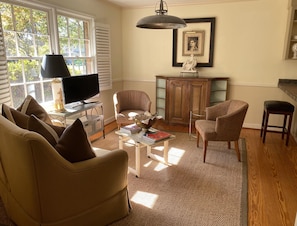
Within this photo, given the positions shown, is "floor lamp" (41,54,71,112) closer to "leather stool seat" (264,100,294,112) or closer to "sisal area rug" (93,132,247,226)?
"sisal area rug" (93,132,247,226)

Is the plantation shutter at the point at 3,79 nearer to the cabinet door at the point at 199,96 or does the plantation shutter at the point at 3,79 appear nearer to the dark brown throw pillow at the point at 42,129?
the dark brown throw pillow at the point at 42,129

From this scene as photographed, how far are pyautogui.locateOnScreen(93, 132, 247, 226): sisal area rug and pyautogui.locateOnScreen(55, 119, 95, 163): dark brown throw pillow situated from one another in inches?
29.7

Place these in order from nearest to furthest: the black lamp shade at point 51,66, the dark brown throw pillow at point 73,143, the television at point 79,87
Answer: the dark brown throw pillow at point 73,143 → the black lamp shade at point 51,66 → the television at point 79,87

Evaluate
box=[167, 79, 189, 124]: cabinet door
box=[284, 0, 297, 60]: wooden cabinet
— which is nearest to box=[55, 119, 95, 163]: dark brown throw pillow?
box=[167, 79, 189, 124]: cabinet door

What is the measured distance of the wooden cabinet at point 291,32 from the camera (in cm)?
374

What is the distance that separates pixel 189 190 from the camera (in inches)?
97.8

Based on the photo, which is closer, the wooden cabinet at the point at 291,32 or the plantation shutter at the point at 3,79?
the plantation shutter at the point at 3,79

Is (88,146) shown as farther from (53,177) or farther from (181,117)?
(181,117)

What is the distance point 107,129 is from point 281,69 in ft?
11.4

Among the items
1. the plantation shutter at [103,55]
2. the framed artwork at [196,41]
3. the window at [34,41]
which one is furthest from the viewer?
the framed artwork at [196,41]

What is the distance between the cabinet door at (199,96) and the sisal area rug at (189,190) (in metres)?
1.11

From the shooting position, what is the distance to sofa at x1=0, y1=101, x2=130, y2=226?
143 cm

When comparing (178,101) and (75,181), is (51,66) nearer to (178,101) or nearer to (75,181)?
(75,181)

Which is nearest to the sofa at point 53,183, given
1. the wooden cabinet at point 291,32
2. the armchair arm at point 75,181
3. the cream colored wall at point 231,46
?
the armchair arm at point 75,181
